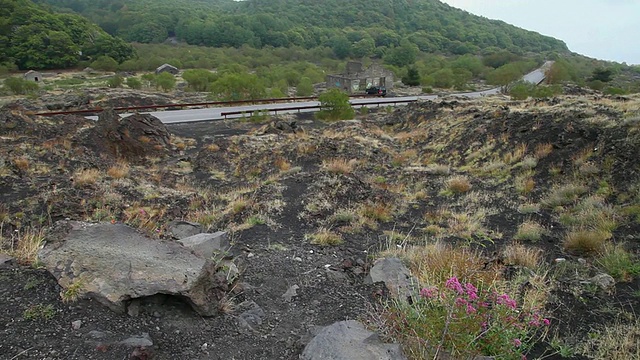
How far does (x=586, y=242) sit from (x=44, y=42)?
81.1 metres

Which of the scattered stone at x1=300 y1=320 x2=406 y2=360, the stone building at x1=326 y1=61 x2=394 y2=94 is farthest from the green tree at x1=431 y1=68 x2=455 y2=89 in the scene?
the scattered stone at x1=300 y1=320 x2=406 y2=360

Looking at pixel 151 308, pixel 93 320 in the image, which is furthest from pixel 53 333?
pixel 151 308

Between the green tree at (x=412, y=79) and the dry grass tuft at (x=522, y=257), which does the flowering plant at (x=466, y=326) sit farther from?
the green tree at (x=412, y=79)

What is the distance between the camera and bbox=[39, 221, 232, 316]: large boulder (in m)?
3.78

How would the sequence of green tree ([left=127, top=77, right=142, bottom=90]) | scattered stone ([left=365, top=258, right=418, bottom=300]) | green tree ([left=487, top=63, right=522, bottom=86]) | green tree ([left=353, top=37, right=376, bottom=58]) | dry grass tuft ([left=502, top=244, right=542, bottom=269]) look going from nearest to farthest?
1. scattered stone ([left=365, top=258, right=418, bottom=300])
2. dry grass tuft ([left=502, top=244, right=542, bottom=269])
3. green tree ([left=127, top=77, right=142, bottom=90])
4. green tree ([left=487, top=63, right=522, bottom=86])
5. green tree ([left=353, top=37, right=376, bottom=58])

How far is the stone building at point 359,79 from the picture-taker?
48812mm

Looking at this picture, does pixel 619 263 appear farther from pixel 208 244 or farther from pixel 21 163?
pixel 21 163

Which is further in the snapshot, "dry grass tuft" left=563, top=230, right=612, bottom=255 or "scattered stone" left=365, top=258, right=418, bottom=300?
"dry grass tuft" left=563, top=230, right=612, bottom=255

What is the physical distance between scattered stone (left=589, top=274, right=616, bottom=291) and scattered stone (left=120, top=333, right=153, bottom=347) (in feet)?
17.8

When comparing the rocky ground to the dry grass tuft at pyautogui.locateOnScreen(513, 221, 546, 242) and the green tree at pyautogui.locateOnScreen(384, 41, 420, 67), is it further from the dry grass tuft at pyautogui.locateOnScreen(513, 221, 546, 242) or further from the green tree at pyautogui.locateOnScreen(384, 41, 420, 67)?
the green tree at pyautogui.locateOnScreen(384, 41, 420, 67)

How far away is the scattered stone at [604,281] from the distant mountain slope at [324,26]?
4453 inches

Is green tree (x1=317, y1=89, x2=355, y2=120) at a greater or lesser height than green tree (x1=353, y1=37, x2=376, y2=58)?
lesser

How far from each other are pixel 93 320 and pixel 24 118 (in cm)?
1842

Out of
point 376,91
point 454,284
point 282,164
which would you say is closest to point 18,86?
point 282,164
